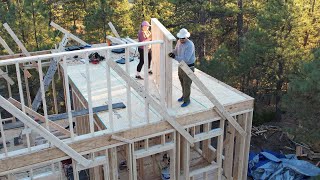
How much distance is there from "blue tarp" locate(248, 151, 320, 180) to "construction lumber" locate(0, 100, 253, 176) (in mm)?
4788

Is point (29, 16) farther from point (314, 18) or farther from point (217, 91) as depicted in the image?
point (314, 18)

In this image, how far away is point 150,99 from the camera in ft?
21.1

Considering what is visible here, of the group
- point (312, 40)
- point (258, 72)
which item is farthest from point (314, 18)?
point (258, 72)

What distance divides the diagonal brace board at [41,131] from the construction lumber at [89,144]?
0.48 ft

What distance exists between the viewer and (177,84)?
890 cm

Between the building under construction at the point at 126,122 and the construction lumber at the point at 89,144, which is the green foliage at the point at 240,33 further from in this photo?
the construction lumber at the point at 89,144

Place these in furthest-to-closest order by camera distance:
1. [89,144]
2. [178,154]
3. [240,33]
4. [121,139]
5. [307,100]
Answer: [240,33]
[307,100]
[178,154]
[121,139]
[89,144]

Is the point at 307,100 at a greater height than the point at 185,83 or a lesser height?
lesser

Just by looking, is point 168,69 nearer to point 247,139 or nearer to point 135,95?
point 135,95

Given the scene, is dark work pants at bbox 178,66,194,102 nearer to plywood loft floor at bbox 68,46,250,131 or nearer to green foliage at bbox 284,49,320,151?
plywood loft floor at bbox 68,46,250,131

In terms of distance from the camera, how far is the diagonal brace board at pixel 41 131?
537cm

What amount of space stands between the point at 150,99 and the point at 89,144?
4.78 feet

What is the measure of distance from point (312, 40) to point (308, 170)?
6.32 m

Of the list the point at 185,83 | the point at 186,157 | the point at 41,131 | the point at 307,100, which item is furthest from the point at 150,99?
the point at 307,100
